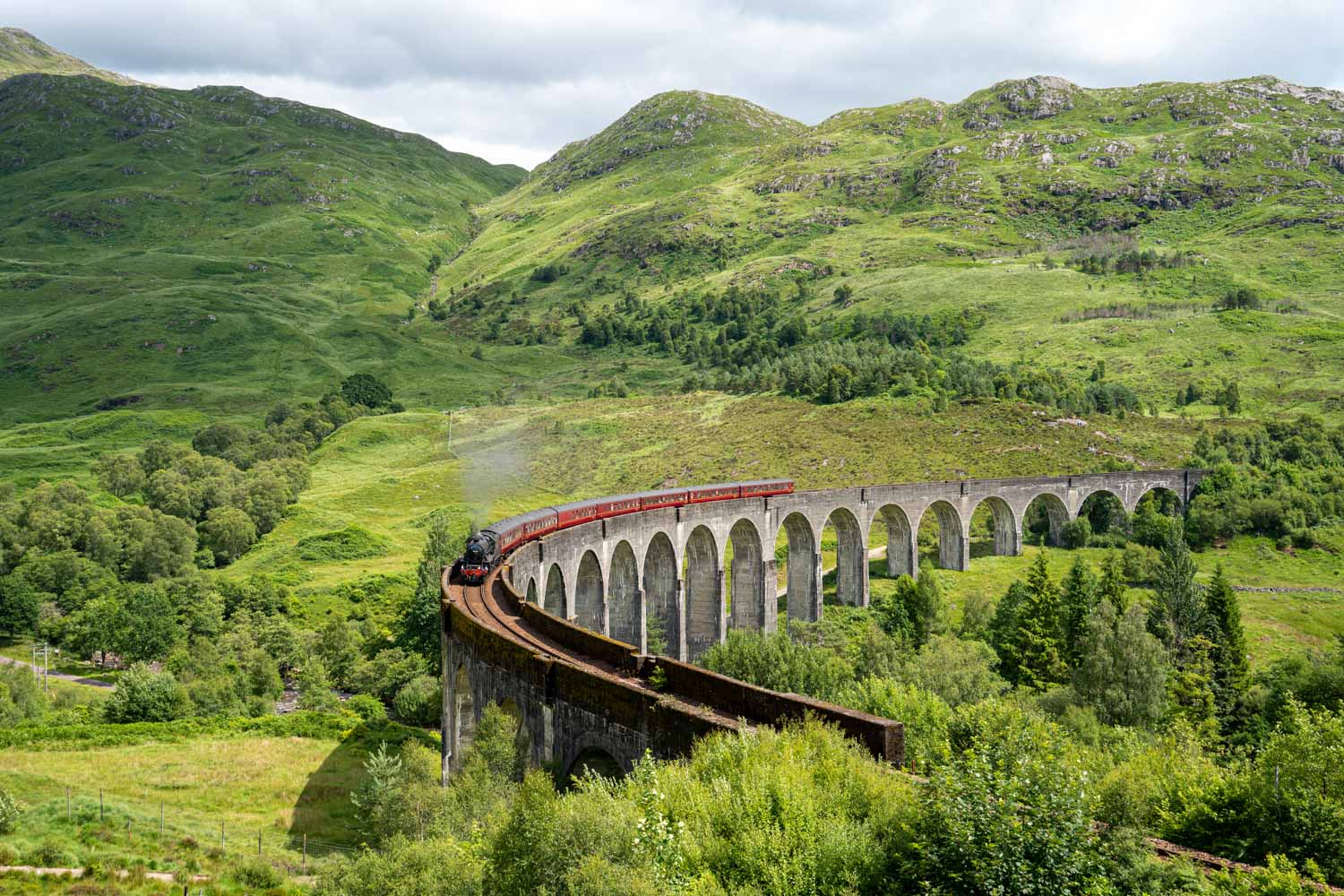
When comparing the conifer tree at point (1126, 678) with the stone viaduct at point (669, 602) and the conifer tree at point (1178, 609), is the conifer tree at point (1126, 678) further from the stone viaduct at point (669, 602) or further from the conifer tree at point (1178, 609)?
the stone viaduct at point (669, 602)

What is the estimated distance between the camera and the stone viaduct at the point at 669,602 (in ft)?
69.8

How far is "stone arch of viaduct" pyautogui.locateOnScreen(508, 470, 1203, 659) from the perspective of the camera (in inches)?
1923

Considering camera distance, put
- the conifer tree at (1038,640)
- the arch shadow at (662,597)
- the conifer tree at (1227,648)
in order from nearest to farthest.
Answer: the conifer tree at (1227,648) → the conifer tree at (1038,640) → the arch shadow at (662,597)

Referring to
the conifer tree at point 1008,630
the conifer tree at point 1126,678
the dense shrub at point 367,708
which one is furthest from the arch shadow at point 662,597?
the conifer tree at point 1126,678

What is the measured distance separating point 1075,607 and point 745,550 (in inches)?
842

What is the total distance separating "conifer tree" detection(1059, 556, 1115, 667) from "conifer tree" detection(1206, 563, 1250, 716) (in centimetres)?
502

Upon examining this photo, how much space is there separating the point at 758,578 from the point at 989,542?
3163cm

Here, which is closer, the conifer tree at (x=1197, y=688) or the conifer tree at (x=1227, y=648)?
the conifer tree at (x=1197, y=688)

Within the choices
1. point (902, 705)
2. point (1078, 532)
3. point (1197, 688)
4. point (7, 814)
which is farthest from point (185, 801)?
point (1078, 532)

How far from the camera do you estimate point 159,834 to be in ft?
102

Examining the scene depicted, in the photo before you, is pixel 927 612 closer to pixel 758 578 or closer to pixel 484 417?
pixel 758 578

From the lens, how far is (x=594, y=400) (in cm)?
13238

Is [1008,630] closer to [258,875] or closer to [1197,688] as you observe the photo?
[1197,688]

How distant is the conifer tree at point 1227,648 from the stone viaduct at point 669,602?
24143mm
